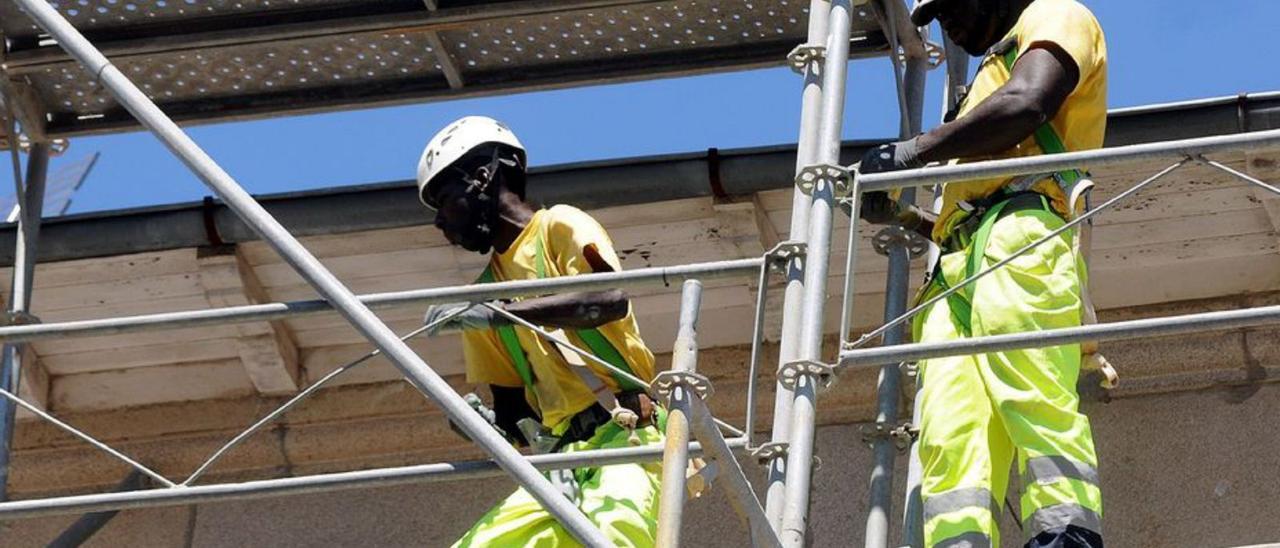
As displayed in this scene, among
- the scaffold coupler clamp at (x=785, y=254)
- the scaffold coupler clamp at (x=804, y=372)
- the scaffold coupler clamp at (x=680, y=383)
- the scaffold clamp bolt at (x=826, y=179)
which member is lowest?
the scaffold coupler clamp at (x=680, y=383)

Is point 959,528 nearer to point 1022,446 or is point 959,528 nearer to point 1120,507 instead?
point 1022,446

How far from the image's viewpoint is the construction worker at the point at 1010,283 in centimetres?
675

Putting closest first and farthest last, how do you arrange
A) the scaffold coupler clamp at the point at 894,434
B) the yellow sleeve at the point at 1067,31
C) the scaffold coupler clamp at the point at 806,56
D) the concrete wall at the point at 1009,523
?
the yellow sleeve at the point at 1067,31
the scaffold coupler clamp at the point at 806,56
the scaffold coupler clamp at the point at 894,434
the concrete wall at the point at 1009,523

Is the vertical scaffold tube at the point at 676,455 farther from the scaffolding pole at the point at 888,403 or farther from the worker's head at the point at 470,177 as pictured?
the worker's head at the point at 470,177

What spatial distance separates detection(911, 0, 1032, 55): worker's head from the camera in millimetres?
8000

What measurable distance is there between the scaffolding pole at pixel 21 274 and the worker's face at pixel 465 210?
1.39 metres

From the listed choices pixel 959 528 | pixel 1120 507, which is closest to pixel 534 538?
pixel 959 528

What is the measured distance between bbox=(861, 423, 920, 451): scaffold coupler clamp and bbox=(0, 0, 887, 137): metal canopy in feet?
6.20

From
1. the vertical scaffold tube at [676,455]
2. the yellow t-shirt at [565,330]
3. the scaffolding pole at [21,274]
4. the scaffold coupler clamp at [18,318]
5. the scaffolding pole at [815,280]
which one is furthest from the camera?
the scaffold coupler clamp at [18,318]

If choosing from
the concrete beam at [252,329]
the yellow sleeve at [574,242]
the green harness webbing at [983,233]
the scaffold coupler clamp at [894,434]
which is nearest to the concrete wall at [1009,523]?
the concrete beam at [252,329]

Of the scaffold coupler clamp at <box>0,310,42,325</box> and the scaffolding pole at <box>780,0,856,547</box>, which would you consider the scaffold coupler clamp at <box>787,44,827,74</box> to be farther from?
the scaffold coupler clamp at <box>0,310,42,325</box>

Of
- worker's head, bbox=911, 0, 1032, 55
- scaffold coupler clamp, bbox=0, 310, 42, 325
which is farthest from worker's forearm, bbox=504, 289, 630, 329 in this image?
scaffold coupler clamp, bbox=0, 310, 42, 325

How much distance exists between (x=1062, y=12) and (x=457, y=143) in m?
1.99

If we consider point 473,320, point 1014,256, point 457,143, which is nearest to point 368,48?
Answer: point 457,143
